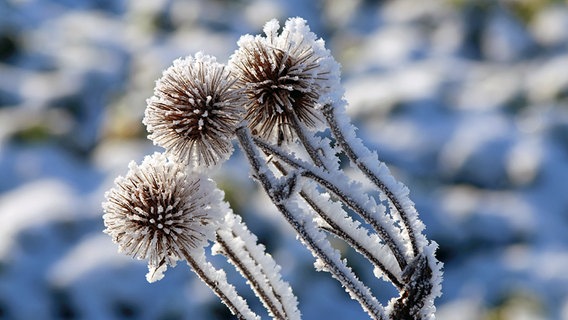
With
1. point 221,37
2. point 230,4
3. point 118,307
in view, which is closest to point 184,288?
point 118,307

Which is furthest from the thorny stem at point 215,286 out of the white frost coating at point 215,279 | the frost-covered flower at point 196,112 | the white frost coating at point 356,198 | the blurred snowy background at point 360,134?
the blurred snowy background at point 360,134

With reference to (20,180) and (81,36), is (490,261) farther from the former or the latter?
(81,36)

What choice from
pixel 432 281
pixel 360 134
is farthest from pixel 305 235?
pixel 360 134

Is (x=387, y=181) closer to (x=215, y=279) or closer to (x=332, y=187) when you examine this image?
(x=332, y=187)

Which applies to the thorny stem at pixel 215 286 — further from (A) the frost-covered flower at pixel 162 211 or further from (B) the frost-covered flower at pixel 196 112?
(B) the frost-covered flower at pixel 196 112

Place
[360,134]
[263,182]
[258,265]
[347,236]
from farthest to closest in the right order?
[360,134], [258,265], [347,236], [263,182]

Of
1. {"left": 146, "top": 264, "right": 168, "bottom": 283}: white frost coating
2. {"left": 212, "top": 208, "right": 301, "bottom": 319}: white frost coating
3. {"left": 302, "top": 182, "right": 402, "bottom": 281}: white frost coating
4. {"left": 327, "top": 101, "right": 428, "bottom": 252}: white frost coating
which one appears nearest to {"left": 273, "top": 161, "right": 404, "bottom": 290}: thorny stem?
{"left": 302, "top": 182, "right": 402, "bottom": 281}: white frost coating

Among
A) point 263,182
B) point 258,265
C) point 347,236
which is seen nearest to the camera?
point 263,182
